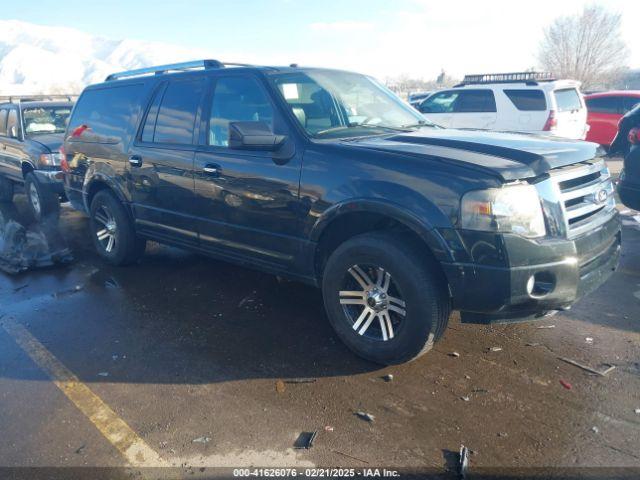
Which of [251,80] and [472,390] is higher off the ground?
[251,80]

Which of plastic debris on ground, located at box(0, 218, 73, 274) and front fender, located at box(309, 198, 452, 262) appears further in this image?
plastic debris on ground, located at box(0, 218, 73, 274)

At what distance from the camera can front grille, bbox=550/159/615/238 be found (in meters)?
3.01

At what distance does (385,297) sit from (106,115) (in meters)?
3.86

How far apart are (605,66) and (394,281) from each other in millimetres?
46392

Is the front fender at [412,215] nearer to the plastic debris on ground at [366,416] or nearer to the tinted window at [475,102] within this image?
the plastic debris on ground at [366,416]

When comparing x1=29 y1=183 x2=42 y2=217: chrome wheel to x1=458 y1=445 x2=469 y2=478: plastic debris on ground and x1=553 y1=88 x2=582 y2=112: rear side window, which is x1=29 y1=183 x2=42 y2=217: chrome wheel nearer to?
x1=458 y1=445 x2=469 y2=478: plastic debris on ground

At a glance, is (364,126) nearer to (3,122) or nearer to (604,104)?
(3,122)

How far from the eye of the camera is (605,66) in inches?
1606

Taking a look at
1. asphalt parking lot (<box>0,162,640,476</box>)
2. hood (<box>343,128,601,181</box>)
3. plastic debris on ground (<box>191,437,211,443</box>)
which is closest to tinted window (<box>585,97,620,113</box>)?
asphalt parking lot (<box>0,162,640,476</box>)

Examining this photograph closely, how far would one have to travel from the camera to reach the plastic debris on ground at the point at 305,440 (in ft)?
8.61

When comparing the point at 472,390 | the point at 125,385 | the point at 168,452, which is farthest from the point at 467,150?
the point at 125,385

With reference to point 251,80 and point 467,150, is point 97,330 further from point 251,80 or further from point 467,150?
point 467,150

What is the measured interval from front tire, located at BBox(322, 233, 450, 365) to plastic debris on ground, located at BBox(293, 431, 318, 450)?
0.81m

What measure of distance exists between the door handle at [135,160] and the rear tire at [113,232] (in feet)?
1.97
